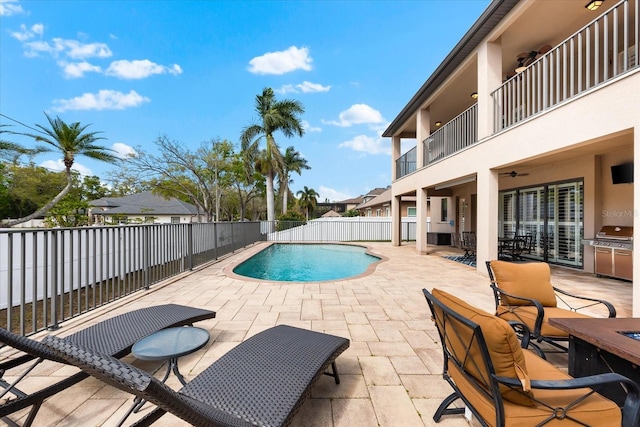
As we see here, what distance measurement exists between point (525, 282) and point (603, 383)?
1927mm

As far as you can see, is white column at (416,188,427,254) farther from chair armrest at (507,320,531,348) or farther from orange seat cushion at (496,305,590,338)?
chair armrest at (507,320,531,348)

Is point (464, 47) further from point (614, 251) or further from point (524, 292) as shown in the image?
point (524, 292)

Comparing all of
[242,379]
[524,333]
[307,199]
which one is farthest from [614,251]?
[307,199]

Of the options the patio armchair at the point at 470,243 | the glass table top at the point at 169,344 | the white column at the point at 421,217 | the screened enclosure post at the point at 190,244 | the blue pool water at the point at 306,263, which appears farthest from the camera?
the white column at the point at 421,217

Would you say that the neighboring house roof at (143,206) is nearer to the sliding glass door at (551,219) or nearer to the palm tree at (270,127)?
the palm tree at (270,127)

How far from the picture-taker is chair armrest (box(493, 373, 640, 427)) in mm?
1377

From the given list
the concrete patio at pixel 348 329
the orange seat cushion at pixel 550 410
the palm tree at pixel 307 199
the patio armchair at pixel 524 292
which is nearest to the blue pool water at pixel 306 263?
the concrete patio at pixel 348 329

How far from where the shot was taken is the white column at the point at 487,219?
6.79 metres

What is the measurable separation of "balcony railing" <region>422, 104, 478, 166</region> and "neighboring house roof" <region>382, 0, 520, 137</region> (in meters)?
1.33

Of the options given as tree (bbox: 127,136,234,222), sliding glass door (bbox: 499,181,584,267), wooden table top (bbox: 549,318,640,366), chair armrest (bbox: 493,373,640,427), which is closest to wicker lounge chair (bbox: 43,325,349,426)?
chair armrest (bbox: 493,373,640,427)

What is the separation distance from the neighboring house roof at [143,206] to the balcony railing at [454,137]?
2964 cm

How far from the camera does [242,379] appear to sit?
5.99ft

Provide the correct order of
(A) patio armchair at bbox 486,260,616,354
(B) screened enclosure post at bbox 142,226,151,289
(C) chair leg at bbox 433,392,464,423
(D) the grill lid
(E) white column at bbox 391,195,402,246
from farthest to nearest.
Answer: (E) white column at bbox 391,195,402,246, (D) the grill lid, (B) screened enclosure post at bbox 142,226,151,289, (A) patio armchair at bbox 486,260,616,354, (C) chair leg at bbox 433,392,464,423

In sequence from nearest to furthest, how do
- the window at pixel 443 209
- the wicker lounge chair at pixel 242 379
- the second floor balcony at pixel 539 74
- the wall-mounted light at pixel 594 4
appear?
the wicker lounge chair at pixel 242 379
the second floor balcony at pixel 539 74
the wall-mounted light at pixel 594 4
the window at pixel 443 209
